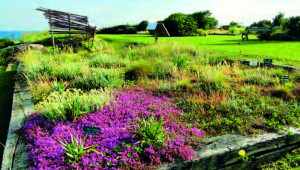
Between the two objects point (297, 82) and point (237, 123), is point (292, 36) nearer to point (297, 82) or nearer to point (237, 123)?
point (297, 82)

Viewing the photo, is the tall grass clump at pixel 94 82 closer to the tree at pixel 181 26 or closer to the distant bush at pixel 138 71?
the distant bush at pixel 138 71

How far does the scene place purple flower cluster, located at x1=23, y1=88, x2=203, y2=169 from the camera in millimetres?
2410

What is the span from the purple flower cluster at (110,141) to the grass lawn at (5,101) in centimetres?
72

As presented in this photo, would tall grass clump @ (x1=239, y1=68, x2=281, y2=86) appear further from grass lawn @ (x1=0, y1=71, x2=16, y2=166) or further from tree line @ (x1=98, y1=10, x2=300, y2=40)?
tree line @ (x1=98, y1=10, x2=300, y2=40)

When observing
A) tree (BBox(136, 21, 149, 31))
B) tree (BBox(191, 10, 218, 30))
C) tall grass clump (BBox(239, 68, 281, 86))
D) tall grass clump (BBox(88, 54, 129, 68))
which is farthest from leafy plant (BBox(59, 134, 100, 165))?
tree (BBox(136, 21, 149, 31))

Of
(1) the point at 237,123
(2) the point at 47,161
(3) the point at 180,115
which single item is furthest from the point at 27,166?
(1) the point at 237,123

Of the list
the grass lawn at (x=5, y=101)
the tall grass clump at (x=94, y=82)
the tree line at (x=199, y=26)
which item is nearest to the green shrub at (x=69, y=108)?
the grass lawn at (x=5, y=101)

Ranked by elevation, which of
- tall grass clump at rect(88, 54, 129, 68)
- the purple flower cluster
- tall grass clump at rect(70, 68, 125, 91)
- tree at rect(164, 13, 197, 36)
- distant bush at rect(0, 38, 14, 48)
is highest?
tree at rect(164, 13, 197, 36)

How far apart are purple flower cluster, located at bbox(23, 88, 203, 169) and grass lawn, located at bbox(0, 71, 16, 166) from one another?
0.72m

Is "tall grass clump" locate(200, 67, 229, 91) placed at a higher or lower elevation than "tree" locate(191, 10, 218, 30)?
lower

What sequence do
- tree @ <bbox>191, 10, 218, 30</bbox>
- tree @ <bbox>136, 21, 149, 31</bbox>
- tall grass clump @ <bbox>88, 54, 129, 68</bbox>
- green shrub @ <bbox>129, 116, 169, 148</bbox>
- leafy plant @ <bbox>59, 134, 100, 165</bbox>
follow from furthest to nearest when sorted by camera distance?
tree @ <bbox>136, 21, 149, 31</bbox>
tree @ <bbox>191, 10, 218, 30</bbox>
tall grass clump @ <bbox>88, 54, 129, 68</bbox>
green shrub @ <bbox>129, 116, 169, 148</bbox>
leafy plant @ <bbox>59, 134, 100, 165</bbox>

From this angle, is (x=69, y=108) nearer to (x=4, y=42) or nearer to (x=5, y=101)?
(x=5, y=101)

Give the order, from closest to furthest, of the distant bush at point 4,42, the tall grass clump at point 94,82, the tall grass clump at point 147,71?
the tall grass clump at point 94,82, the tall grass clump at point 147,71, the distant bush at point 4,42

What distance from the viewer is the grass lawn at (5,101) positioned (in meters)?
3.60
